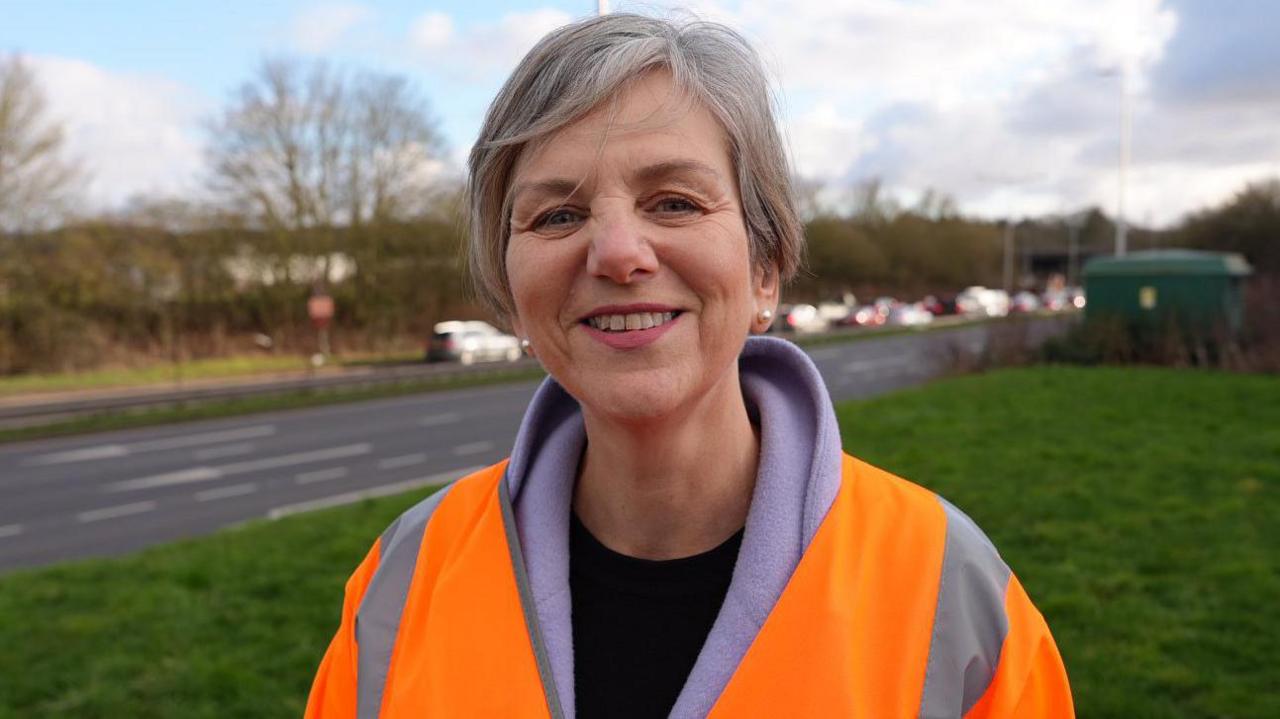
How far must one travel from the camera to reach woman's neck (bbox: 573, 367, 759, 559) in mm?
1774

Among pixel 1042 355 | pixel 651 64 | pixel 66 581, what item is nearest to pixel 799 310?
pixel 1042 355

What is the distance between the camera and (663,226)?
1604 mm

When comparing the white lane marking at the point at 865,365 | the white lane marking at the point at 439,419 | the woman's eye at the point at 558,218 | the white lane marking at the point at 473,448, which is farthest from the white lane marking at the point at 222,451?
the woman's eye at the point at 558,218

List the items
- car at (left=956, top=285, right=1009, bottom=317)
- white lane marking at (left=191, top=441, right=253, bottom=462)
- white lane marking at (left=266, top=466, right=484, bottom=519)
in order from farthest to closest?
car at (left=956, top=285, right=1009, bottom=317) → white lane marking at (left=191, top=441, right=253, bottom=462) → white lane marking at (left=266, top=466, right=484, bottom=519)

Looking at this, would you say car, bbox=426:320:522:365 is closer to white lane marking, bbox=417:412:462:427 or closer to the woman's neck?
white lane marking, bbox=417:412:462:427

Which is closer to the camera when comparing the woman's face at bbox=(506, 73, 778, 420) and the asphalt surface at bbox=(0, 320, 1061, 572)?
the woman's face at bbox=(506, 73, 778, 420)

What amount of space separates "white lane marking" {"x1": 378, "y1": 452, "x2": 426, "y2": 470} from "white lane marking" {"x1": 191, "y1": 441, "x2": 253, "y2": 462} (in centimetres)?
280

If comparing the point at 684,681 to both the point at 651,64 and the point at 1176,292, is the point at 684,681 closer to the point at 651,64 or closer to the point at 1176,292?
the point at 651,64

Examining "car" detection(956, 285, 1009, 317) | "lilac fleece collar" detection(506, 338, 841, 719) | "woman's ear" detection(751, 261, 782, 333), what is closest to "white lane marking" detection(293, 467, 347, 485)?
"lilac fleece collar" detection(506, 338, 841, 719)

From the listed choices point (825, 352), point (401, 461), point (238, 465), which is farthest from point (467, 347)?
point (401, 461)

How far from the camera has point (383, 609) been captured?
178 cm

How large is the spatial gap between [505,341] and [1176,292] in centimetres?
2145

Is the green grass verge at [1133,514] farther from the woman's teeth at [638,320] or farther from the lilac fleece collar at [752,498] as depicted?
the woman's teeth at [638,320]

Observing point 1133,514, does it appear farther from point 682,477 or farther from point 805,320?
point 805,320
